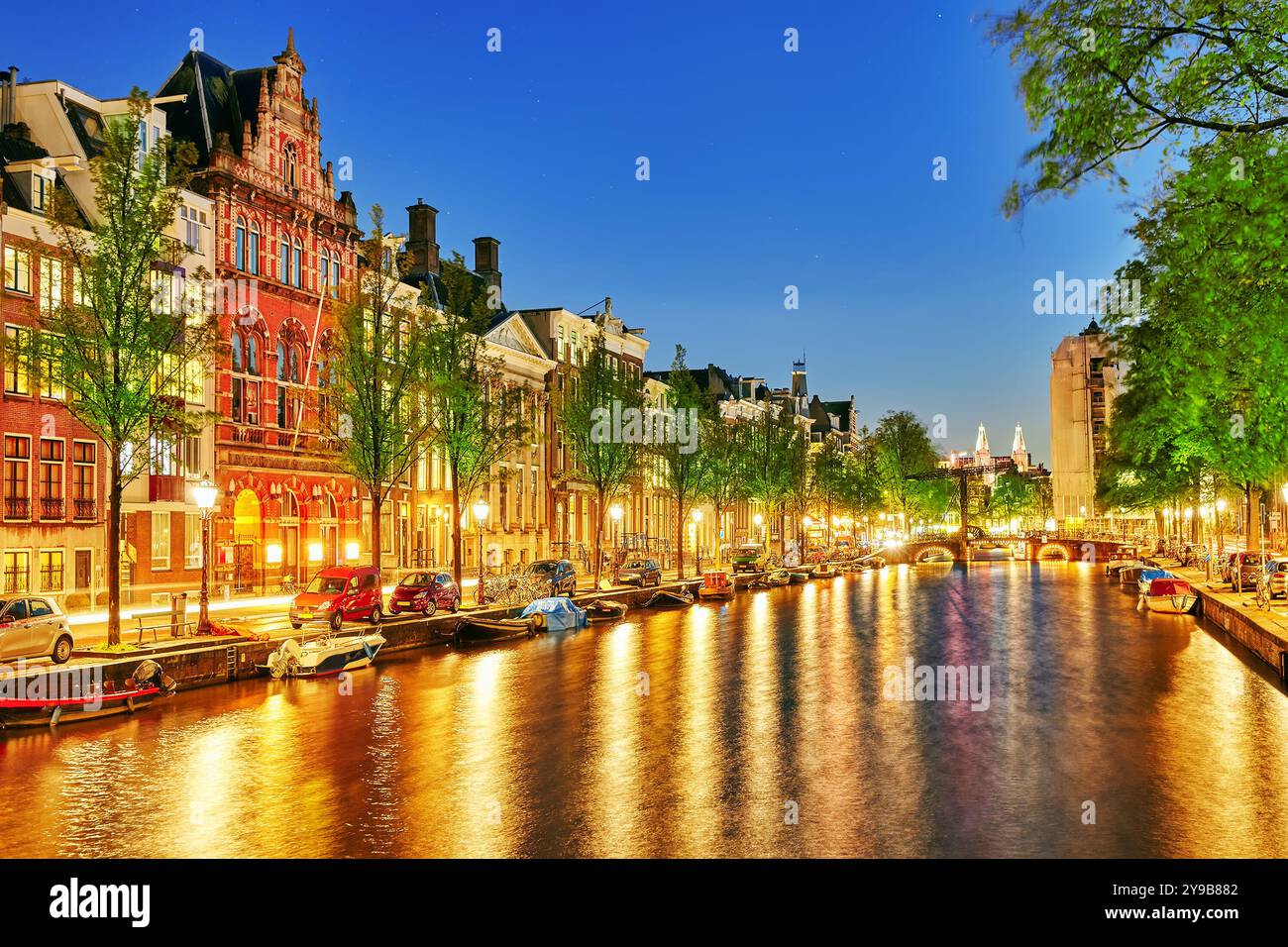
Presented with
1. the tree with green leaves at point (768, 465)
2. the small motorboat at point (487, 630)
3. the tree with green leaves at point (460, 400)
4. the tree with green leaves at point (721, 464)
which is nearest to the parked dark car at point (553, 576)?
the tree with green leaves at point (460, 400)

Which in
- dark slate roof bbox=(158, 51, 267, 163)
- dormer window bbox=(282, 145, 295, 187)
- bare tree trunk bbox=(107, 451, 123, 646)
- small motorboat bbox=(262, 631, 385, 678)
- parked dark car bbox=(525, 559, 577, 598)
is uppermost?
dark slate roof bbox=(158, 51, 267, 163)

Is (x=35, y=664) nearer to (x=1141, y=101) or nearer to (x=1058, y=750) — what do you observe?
(x=1058, y=750)

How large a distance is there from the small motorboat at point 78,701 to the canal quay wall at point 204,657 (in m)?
0.22

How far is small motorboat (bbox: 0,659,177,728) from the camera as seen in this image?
23781mm

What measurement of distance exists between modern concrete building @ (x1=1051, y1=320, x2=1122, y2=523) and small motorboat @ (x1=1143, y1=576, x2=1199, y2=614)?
12100 centimetres

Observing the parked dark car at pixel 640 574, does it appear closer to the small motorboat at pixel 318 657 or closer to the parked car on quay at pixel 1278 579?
the small motorboat at pixel 318 657

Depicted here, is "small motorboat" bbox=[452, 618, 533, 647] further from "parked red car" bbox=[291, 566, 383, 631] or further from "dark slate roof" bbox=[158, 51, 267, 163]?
"dark slate roof" bbox=[158, 51, 267, 163]

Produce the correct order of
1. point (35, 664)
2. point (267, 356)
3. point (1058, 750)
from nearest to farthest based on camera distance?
1. point (1058, 750)
2. point (35, 664)
3. point (267, 356)

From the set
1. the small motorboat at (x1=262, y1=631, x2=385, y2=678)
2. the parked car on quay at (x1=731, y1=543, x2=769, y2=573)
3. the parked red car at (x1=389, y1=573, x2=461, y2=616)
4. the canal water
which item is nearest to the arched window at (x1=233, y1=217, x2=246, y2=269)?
the parked red car at (x1=389, y1=573, x2=461, y2=616)

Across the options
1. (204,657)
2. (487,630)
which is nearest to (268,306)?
(487,630)

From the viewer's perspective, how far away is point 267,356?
5384 centimetres

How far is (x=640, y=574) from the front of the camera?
63.7 metres
